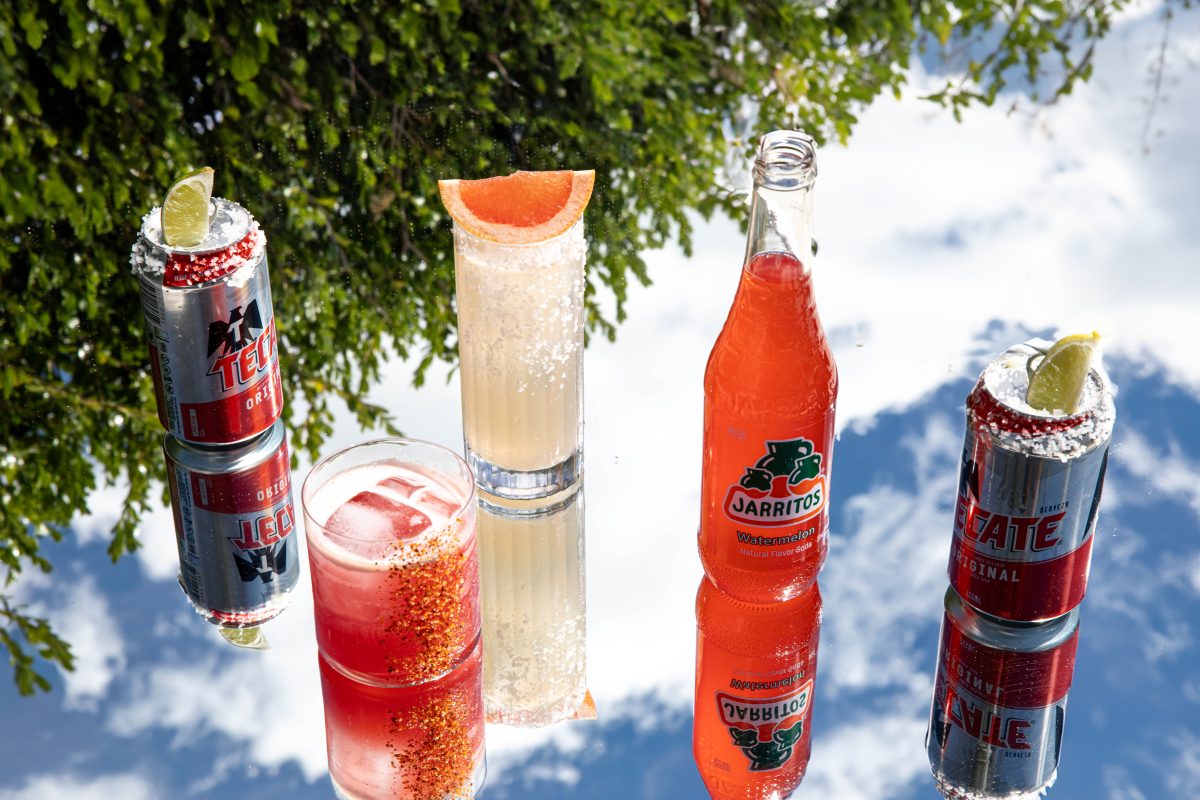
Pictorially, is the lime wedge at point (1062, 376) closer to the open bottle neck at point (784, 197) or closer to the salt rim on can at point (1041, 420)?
the salt rim on can at point (1041, 420)

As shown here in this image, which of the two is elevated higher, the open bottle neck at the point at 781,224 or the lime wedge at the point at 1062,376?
the open bottle neck at the point at 781,224

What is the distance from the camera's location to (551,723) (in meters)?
1.54

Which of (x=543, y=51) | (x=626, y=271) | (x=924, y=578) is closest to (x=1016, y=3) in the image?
(x=543, y=51)

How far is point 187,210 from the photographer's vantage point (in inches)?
60.2

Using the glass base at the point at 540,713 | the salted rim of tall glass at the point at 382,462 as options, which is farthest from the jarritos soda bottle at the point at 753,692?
the salted rim of tall glass at the point at 382,462

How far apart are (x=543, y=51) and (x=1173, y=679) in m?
1.57

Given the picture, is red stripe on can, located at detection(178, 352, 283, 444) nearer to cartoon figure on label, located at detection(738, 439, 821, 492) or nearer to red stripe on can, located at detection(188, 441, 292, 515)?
red stripe on can, located at detection(188, 441, 292, 515)

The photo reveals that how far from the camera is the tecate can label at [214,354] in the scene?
1.53 metres

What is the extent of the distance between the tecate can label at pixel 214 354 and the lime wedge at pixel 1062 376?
2.48 ft

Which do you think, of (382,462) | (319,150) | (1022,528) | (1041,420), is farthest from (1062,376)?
(319,150)

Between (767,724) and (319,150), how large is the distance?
1340mm

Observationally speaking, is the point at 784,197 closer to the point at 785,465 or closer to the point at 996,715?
the point at 785,465

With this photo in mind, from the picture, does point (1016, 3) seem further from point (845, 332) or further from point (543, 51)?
point (845, 332)

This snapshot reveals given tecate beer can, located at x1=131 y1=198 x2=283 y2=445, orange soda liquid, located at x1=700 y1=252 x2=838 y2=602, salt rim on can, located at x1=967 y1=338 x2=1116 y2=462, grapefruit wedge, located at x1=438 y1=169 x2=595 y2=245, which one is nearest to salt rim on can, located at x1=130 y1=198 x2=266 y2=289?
tecate beer can, located at x1=131 y1=198 x2=283 y2=445
